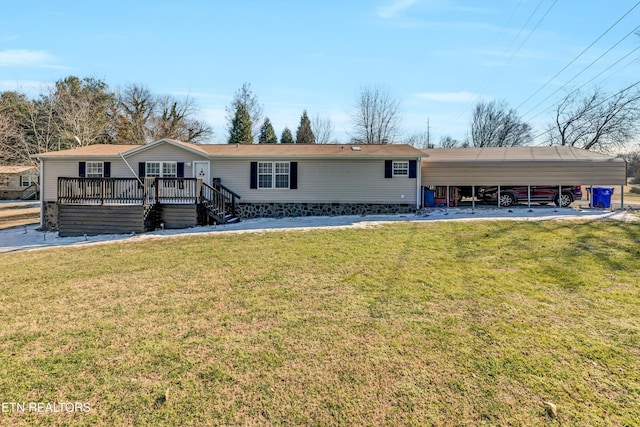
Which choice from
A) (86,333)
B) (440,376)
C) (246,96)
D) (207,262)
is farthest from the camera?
(246,96)

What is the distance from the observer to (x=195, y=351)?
325 cm

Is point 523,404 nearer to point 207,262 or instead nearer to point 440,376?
point 440,376

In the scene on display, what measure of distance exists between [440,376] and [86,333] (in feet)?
12.5

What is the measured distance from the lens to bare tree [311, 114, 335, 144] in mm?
40906

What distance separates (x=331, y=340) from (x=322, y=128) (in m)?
39.7

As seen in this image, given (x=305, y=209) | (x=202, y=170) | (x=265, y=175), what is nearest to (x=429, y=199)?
(x=305, y=209)

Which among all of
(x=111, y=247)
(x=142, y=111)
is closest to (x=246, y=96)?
(x=142, y=111)

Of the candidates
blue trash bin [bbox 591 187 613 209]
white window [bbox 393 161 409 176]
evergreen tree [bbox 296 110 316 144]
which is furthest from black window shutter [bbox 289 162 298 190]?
evergreen tree [bbox 296 110 316 144]

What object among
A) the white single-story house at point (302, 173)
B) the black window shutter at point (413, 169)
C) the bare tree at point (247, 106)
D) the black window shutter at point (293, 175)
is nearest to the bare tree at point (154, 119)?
the bare tree at point (247, 106)

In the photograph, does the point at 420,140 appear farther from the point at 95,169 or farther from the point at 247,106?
the point at 95,169

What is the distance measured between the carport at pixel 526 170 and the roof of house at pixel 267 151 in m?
1.80

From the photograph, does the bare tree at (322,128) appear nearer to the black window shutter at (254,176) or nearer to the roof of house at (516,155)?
the roof of house at (516,155)

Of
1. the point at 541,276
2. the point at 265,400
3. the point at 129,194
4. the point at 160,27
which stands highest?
the point at 160,27

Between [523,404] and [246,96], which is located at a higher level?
[246,96]
